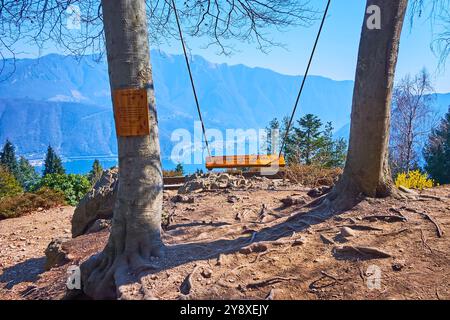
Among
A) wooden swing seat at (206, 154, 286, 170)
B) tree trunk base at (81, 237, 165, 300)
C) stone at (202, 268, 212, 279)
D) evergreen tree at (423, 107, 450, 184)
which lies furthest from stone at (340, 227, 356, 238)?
evergreen tree at (423, 107, 450, 184)

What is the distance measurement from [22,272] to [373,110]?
456cm

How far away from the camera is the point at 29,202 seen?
785cm

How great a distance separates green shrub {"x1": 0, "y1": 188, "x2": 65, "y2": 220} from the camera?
24.7ft

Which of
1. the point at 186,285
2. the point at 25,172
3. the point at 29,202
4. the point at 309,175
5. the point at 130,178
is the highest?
the point at 130,178

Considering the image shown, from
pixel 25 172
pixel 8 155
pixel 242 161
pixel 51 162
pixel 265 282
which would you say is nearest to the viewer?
pixel 265 282

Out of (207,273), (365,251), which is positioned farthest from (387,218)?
(207,273)

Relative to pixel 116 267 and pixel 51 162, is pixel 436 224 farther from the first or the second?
pixel 51 162

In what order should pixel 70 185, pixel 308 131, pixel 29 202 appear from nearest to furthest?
1. pixel 29 202
2. pixel 70 185
3. pixel 308 131

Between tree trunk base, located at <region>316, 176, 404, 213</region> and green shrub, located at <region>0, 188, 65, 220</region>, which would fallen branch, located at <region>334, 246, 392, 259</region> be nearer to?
tree trunk base, located at <region>316, 176, 404, 213</region>

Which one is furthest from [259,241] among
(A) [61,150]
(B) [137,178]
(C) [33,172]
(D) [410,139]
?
(A) [61,150]

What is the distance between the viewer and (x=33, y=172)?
1357 inches

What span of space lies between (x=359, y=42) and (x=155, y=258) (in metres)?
2.73

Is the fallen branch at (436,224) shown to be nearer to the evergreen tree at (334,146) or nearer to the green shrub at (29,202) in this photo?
the green shrub at (29,202)
